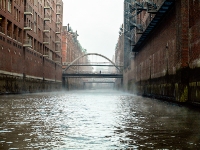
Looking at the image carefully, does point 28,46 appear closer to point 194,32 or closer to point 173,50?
point 173,50

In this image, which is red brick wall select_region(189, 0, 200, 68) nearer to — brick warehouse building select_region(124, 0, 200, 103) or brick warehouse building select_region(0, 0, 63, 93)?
brick warehouse building select_region(124, 0, 200, 103)

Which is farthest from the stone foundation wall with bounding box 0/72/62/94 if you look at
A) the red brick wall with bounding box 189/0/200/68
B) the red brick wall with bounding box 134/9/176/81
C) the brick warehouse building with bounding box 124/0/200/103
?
the red brick wall with bounding box 189/0/200/68

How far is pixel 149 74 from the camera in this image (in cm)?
3778

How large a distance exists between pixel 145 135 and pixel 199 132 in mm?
Answer: 1633

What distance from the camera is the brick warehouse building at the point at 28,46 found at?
3825 centimetres

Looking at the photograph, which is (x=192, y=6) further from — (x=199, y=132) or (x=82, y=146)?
(x=82, y=146)

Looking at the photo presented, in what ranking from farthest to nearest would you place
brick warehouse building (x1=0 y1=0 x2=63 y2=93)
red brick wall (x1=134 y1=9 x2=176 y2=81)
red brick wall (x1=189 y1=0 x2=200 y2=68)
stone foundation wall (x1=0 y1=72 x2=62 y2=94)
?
brick warehouse building (x1=0 y1=0 x2=63 y2=93)
stone foundation wall (x1=0 y1=72 x2=62 y2=94)
red brick wall (x1=134 y1=9 x2=176 y2=81)
red brick wall (x1=189 y1=0 x2=200 y2=68)

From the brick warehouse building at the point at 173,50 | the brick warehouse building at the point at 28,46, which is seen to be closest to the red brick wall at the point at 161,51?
the brick warehouse building at the point at 173,50

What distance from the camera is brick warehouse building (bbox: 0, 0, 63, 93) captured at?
38.2 m

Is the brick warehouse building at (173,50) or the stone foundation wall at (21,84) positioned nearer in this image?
the brick warehouse building at (173,50)

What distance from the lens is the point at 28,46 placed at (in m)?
46.3

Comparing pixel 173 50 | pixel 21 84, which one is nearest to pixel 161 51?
pixel 173 50

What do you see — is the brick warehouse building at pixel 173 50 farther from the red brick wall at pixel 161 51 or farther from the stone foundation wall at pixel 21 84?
the stone foundation wall at pixel 21 84

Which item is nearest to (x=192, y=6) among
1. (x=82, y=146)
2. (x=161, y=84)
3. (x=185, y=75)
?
(x=185, y=75)
